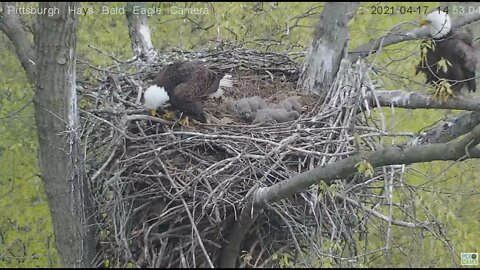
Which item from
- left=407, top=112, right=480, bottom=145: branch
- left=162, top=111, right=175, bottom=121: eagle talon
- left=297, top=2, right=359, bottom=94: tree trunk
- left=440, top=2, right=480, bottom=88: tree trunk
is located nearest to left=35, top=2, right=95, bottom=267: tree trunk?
left=162, top=111, right=175, bottom=121: eagle talon

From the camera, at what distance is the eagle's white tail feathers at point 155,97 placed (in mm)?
4871

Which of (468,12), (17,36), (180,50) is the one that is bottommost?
(180,50)

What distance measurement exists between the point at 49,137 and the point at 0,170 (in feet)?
11.2

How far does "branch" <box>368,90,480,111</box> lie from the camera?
4.11 m

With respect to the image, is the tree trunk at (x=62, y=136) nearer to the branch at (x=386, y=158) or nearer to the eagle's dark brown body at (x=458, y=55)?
the branch at (x=386, y=158)

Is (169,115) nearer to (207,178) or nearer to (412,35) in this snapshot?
(207,178)

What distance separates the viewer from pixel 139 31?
6363mm

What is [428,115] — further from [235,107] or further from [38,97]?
[38,97]

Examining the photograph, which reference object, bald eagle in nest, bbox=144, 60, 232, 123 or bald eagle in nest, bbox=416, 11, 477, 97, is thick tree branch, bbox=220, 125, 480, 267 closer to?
bald eagle in nest, bbox=144, 60, 232, 123

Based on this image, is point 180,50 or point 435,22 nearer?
point 435,22
